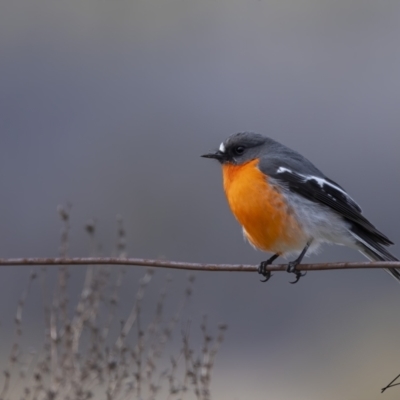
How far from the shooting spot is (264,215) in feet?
20.2

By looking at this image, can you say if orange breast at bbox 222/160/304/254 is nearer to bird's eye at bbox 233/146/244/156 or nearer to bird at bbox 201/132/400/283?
bird at bbox 201/132/400/283

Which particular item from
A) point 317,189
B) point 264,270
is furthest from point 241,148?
point 264,270

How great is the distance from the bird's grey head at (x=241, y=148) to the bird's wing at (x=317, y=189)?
0.28 m

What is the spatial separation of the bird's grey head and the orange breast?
0.33 meters

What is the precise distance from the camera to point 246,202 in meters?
6.23

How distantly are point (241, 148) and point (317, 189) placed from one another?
27.8 inches

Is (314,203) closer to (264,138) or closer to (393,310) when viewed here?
(264,138)

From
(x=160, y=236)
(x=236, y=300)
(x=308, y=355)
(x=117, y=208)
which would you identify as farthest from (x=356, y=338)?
(x=117, y=208)

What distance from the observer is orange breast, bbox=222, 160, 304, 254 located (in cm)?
614

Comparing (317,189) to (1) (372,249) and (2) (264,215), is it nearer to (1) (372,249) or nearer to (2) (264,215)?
(2) (264,215)

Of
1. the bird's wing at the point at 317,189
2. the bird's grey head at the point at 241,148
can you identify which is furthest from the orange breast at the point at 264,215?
the bird's grey head at the point at 241,148

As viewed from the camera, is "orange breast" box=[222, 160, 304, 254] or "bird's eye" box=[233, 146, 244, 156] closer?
"orange breast" box=[222, 160, 304, 254]

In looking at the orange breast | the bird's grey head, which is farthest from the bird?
the bird's grey head

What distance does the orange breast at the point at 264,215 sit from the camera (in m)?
6.14
